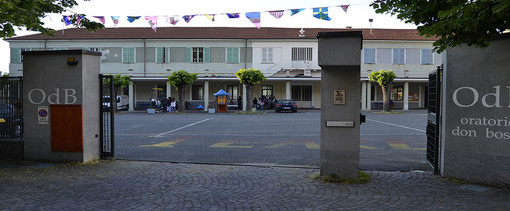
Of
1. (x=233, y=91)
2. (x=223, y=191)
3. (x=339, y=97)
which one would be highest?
(x=233, y=91)

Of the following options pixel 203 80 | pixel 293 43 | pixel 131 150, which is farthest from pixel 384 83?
pixel 131 150

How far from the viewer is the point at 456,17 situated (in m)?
5.24

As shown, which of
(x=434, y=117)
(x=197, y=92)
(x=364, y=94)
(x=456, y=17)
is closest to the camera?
(x=456, y=17)

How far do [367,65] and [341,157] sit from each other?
34.6m

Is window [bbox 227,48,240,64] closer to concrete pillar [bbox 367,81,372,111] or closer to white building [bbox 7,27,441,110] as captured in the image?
white building [bbox 7,27,441,110]

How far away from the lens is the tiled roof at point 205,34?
39281 millimetres

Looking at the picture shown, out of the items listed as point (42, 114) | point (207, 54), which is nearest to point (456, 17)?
point (42, 114)

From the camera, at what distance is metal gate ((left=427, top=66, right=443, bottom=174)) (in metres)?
6.93

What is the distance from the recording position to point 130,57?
1544 inches

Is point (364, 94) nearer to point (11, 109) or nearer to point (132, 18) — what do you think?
point (132, 18)

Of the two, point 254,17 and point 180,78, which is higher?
point 254,17

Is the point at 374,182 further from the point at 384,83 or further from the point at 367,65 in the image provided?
the point at 367,65

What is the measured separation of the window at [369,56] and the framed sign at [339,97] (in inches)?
1356

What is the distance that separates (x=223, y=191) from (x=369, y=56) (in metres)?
36.0
